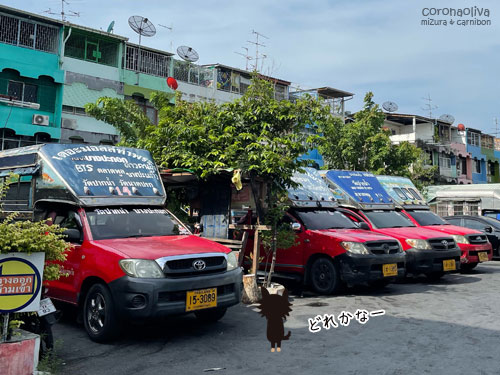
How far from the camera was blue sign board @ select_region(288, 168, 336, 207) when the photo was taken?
414 inches

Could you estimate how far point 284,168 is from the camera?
8891 mm

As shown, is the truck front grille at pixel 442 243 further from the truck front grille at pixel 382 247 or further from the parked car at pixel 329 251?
the truck front grille at pixel 382 247

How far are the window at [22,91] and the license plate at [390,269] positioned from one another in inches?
746

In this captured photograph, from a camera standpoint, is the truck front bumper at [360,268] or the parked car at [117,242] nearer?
the parked car at [117,242]

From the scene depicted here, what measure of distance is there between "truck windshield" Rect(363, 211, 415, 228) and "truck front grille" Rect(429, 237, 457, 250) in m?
1.25

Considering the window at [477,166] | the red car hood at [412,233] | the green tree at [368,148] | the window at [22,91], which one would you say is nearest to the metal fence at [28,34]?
the window at [22,91]

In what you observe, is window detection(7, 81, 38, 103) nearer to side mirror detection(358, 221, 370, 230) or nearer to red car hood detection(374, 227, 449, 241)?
side mirror detection(358, 221, 370, 230)

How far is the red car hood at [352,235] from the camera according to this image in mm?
9405

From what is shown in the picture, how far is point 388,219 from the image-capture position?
12.4 meters

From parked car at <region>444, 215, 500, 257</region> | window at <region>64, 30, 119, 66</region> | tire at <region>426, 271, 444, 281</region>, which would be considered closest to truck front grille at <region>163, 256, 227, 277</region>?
tire at <region>426, 271, 444, 281</region>

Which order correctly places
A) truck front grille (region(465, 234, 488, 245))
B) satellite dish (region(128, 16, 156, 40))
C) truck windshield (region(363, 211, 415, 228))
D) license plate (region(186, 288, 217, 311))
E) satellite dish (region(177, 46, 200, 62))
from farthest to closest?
satellite dish (region(177, 46, 200, 62)) → satellite dish (region(128, 16, 156, 40)) → truck front grille (region(465, 234, 488, 245)) → truck windshield (region(363, 211, 415, 228)) → license plate (region(186, 288, 217, 311))

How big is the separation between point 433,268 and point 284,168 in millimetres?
4523

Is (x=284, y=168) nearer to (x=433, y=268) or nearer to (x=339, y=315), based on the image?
(x=339, y=315)

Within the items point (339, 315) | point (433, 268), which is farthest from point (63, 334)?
point (433, 268)
